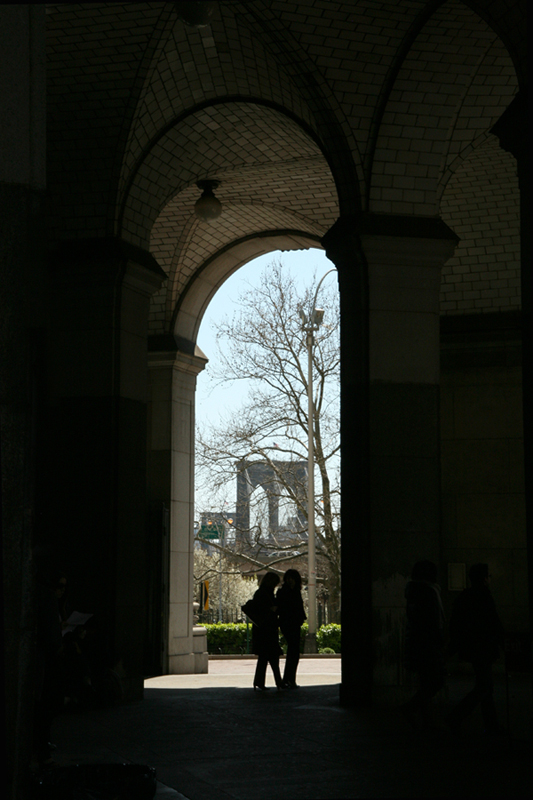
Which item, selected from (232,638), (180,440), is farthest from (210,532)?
(180,440)

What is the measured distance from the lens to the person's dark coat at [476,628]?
356 inches

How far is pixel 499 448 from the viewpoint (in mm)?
15648

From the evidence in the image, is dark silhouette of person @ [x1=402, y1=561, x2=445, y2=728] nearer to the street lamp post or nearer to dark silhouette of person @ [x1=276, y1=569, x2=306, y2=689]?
dark silhouette of person @ [x1=276, y1=569, x2=306, y2=689]

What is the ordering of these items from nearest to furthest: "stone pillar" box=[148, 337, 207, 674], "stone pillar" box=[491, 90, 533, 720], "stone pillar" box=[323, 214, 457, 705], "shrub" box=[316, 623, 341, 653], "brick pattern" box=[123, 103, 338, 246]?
"stone pillar" box=[491, 90, 533, 720] → "stone pillar" box=[323, 214, 457, 705] → "brick pattern" box=[123, 103, 338, 246] → "stone pillar" box=[148, 337, 207, 674] → "shrub" box=[316, 623, 341, 653]

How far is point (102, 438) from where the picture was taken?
40.5ft

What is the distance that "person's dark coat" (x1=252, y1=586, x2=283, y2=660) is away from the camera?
13.5m

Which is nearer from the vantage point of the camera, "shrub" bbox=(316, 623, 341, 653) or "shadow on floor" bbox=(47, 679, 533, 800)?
"shadow on floor" bbox=(47, 679, 533, 800)

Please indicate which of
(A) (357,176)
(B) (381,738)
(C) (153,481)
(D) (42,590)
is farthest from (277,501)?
(D) (42,590)

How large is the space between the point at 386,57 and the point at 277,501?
21039mm

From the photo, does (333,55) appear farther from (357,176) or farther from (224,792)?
(224,792)

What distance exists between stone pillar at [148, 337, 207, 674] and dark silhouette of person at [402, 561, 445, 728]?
816 cm

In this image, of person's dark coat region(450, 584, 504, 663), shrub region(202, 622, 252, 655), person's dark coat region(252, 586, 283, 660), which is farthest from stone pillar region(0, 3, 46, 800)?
shrub region(202, 622, 252, 655)

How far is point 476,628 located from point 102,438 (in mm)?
5286

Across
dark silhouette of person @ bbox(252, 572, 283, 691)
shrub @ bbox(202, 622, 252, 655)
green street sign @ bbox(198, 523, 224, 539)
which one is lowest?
shrub @ bbox(202, 622, 252, 655)
